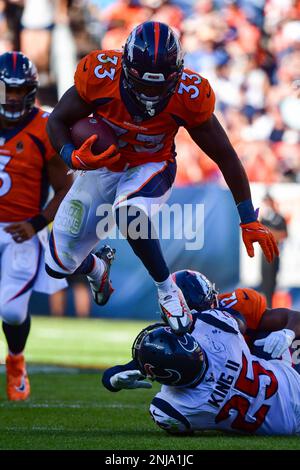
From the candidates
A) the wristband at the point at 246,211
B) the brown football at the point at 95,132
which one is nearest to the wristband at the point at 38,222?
the brown football at the point at 95,132

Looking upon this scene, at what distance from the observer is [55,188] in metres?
6.30

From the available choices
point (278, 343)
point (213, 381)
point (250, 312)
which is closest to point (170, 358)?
Result: point (213, 381)

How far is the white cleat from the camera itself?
4.28 meters

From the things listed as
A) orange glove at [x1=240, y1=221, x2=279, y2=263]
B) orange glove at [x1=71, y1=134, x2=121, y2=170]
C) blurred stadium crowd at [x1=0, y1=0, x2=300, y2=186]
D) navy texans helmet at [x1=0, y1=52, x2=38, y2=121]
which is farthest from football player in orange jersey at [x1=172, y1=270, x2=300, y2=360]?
blurred stadium crowd at [x1=0, y1=0, x2=300, y2=186]

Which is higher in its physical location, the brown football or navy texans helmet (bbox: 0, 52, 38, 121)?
the brown football

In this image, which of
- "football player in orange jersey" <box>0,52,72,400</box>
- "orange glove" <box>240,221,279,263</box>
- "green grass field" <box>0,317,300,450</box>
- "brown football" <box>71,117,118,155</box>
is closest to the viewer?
"green grass field" <box>0,317,300,450</box>

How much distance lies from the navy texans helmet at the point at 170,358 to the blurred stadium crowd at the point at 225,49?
8258 millimetres

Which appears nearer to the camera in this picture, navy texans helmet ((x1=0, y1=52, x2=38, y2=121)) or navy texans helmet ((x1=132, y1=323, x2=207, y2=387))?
navy texans helmet ((x1=132, y1=323, x2=207, y2=387))

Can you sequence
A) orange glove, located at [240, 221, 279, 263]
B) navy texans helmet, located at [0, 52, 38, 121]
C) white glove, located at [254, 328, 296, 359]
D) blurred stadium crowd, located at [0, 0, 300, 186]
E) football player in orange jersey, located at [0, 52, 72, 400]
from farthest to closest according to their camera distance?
blurred stadium crowd, located at [0, 0, 300, 186], navy texans helmet, located at [0, 52, 38, 121], football player in orange jersey, located at [0, 52, 72, 400], orange glove, located at [240, 221, 279, 263], white glove, located at [254, 328, 296, 359]

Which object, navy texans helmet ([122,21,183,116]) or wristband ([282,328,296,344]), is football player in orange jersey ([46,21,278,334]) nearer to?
navy texans helmet ([122,21,183,116])

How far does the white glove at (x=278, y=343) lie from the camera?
4.43 metres

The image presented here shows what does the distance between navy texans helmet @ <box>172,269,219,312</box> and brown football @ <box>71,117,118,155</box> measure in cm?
73

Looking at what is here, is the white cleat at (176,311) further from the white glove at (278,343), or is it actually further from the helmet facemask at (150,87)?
the helmet facemask at (150,87)

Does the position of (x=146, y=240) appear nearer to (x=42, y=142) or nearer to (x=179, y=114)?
(x=179, y=114)
